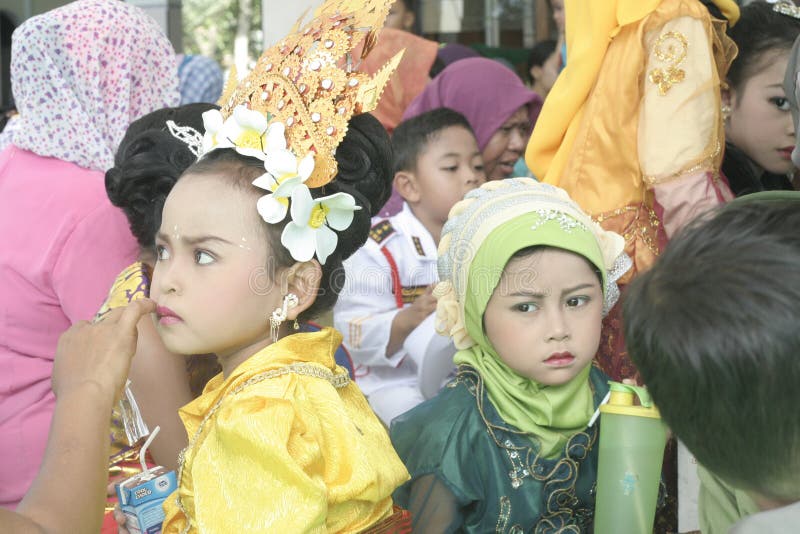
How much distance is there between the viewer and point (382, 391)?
3.29 metres

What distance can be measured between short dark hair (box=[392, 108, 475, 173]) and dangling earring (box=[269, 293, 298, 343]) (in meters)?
1.84

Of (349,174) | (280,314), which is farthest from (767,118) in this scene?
(280,314)

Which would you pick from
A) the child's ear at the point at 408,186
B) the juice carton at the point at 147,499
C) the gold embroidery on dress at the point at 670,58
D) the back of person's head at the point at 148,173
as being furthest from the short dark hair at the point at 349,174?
the child's ear at the point at 408,186

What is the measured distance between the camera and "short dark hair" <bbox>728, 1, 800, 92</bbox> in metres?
2.86

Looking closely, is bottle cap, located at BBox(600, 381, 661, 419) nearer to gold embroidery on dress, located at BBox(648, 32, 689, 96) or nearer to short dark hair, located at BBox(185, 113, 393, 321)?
short dark hair, located at BBox(185, 113, 393, 321)

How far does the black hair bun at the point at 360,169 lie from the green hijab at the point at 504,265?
374 millimetres

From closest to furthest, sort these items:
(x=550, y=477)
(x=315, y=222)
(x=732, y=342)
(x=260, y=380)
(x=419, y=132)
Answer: (x=732, y=342) < (x=260, y=380) < (x=315, y=222) < (x=550, y=477) < (x=419, y=132)

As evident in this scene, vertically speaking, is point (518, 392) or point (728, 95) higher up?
point (728, 95)

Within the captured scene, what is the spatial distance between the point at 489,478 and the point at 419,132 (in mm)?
1858

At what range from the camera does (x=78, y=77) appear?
2.87 metres

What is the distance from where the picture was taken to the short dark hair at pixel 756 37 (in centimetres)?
286

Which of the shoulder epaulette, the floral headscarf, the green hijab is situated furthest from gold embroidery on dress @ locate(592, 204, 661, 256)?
the floral headscarf

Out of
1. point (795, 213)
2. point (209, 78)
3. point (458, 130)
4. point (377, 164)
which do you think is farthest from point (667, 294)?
point (209, 78)

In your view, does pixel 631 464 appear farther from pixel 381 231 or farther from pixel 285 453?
pixel 381 231
